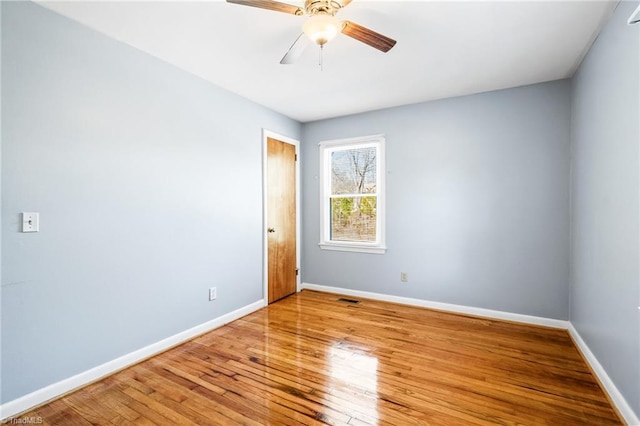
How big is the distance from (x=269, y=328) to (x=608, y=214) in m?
3.01

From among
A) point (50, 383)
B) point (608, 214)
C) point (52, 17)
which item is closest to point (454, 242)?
point (608, 214)

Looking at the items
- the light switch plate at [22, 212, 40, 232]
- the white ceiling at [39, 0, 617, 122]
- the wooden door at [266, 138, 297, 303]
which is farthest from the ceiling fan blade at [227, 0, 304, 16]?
the wooden door at [266, 138, 297, 303]

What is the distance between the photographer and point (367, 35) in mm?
1854

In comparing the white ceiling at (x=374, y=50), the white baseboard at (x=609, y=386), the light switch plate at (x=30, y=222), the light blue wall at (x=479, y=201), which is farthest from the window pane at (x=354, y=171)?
the light switch plate at (x=30, y=222)

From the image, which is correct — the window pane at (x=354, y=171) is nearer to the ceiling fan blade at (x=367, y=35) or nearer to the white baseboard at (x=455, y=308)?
the white baseboard at (x=455, y=308)

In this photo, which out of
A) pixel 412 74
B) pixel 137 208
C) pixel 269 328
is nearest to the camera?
pixel 137 208

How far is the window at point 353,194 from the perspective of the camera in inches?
159

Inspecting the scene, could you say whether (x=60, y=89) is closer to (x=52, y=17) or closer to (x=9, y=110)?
(x=9, y=110)

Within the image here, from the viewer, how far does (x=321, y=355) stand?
2.53 m

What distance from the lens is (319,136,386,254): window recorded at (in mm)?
4048

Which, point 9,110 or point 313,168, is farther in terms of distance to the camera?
point 313,168

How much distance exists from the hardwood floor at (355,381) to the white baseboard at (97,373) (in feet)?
0.23

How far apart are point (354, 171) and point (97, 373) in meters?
3.48

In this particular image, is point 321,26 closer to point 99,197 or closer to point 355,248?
point 99,197
